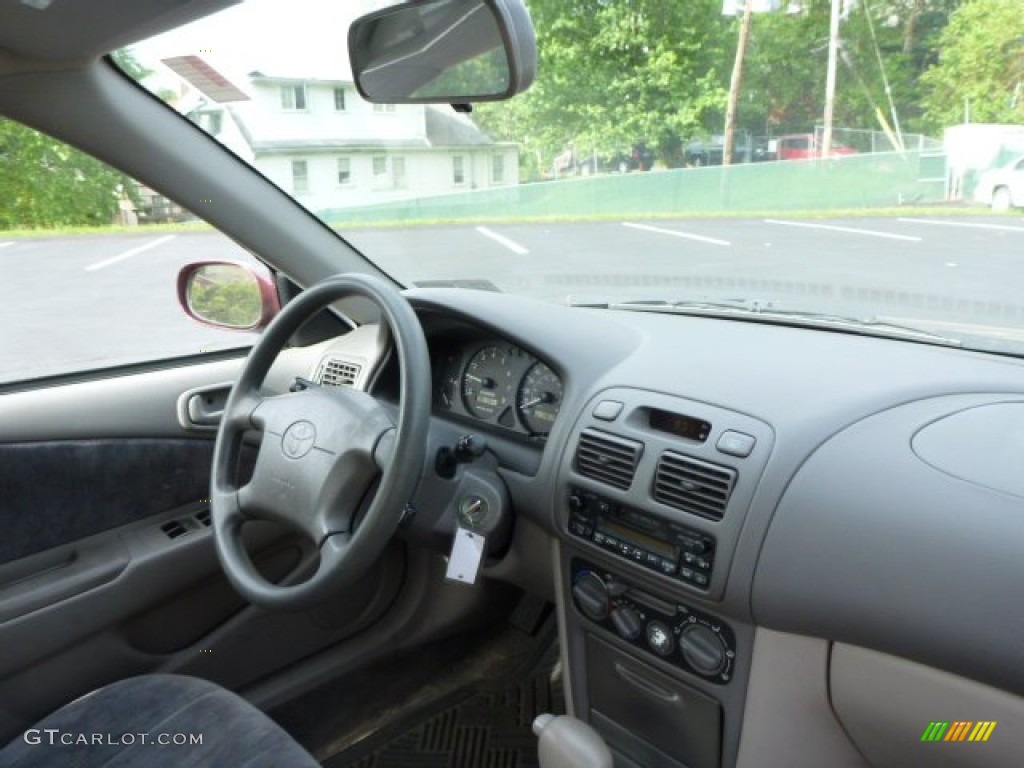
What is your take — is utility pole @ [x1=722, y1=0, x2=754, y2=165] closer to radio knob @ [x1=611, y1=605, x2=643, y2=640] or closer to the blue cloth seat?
radio knob @ [x1=611, y1=605, x2=643, y2=640]

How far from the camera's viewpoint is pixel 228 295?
2547 mm

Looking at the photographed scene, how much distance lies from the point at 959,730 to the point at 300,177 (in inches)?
76.5

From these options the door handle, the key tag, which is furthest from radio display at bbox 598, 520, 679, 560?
the door handle

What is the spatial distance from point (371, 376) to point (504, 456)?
0.43 m

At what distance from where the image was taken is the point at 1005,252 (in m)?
1.87

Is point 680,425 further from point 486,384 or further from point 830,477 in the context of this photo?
point 486,384

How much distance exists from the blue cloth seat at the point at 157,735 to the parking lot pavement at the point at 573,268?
3.11 feet

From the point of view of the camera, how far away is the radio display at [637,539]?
168cm

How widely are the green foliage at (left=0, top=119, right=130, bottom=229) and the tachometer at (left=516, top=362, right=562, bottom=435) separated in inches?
42.1

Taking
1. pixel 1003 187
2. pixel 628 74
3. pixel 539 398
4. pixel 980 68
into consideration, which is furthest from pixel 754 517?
pixel 628 74

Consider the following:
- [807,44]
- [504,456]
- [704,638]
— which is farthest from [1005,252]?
[504,456]

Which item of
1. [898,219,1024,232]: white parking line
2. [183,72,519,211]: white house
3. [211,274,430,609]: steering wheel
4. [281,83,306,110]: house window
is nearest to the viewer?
[211,274,430,609]: steering wheel

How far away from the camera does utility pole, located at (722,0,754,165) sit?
7.18ft

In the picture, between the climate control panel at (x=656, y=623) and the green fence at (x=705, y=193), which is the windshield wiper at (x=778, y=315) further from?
the climate control panel at (x=656, y=623)
